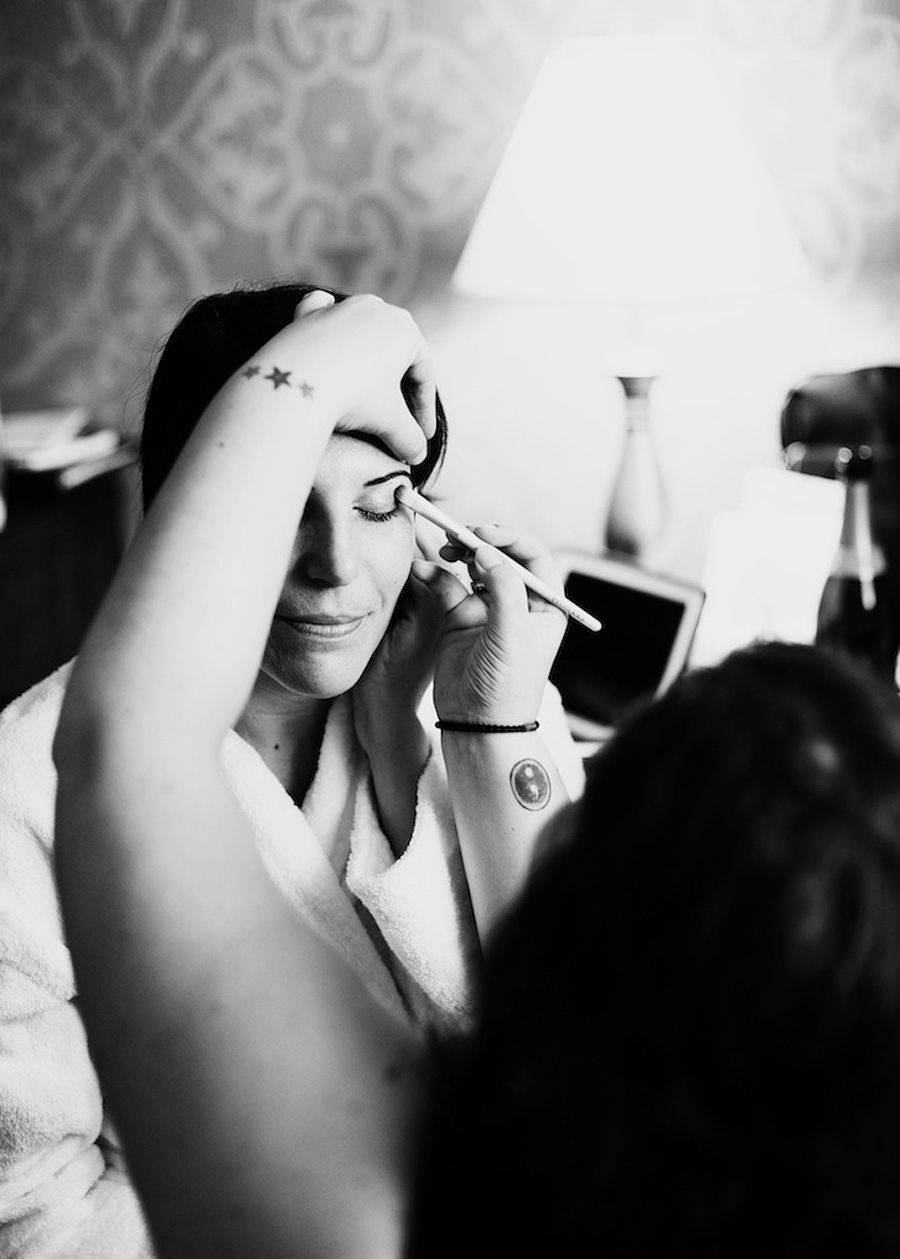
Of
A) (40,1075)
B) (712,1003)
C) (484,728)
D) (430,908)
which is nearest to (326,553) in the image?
(484,728)

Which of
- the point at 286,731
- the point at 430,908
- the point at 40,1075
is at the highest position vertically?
the point at 286,731

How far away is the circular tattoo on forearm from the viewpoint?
0.88 meters

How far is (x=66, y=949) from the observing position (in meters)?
0.80

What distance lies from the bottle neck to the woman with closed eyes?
17.6 inches

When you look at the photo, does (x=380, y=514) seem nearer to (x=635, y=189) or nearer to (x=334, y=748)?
(x=334, y=748)

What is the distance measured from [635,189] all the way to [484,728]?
773 mm

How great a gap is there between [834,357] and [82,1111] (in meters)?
1.45

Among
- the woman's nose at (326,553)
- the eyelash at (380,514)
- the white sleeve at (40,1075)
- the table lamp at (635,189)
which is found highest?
the table lamp at (635,189)

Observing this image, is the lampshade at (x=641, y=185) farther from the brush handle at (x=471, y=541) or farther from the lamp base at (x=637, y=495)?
the brush handle at (x=471, y=541)

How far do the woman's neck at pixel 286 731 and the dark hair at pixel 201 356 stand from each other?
0.21 m

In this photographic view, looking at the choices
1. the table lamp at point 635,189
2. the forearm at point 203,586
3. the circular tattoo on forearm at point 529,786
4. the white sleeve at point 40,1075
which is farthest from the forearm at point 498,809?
the table lamp at point 635,189

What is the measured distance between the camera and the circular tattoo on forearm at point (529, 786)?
0.88 metres

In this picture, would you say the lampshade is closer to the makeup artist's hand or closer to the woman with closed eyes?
the woman with closed eyes

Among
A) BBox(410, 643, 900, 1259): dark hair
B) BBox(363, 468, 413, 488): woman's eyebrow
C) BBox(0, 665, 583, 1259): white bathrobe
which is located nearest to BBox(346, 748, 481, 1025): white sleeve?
BBox(0, 665, 583, 1259): white bathrobe
